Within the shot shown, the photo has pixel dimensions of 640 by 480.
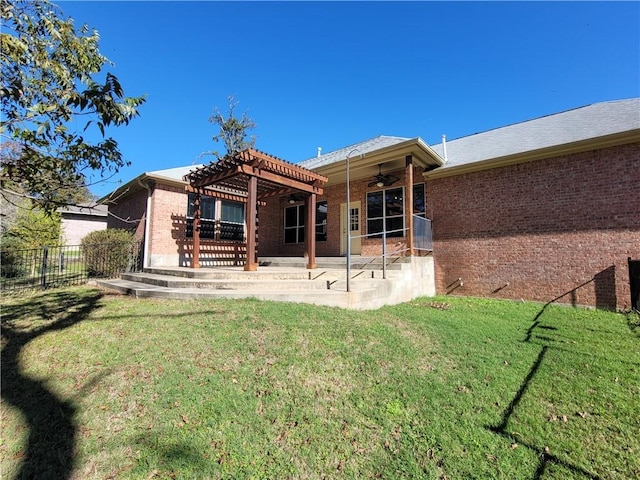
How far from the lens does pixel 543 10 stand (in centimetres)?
758

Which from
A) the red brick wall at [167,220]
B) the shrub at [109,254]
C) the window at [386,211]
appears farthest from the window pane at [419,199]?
the shrub at [109,254]

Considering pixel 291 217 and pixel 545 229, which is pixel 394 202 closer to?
pixel 545 229

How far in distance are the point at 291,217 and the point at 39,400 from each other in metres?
11.5

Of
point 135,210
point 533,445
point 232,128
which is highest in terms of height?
point 232,128

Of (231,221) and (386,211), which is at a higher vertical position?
(386,211)

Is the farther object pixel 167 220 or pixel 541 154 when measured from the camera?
pixel 167 220

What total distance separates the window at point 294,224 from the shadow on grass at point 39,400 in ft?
28.5

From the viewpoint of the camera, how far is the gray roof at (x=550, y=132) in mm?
7625

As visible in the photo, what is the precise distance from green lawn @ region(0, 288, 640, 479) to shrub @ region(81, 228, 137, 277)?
16.3 ft

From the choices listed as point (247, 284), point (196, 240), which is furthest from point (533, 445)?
point (196, 240)

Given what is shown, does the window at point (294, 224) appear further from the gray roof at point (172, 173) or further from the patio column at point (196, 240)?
the patio column at point (196, 240)

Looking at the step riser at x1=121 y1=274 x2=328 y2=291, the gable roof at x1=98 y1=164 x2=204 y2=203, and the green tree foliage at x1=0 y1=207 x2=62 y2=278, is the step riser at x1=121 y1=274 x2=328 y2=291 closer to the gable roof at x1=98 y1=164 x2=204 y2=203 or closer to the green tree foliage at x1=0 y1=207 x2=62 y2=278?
the gable roof at x1=98 y1=164 x2=204 y2=203

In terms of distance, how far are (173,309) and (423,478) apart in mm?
4117

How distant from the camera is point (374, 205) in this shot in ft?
36.8
